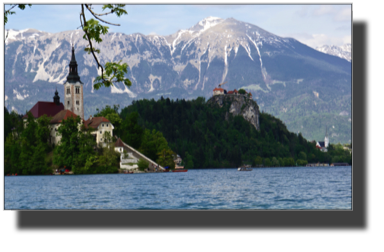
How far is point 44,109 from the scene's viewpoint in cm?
11725

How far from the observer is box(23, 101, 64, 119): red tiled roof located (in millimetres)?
114875

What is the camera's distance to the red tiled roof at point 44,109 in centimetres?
11488

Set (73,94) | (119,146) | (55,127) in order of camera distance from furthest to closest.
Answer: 1. (73,94)
2. (55,127)
3. (119,146)

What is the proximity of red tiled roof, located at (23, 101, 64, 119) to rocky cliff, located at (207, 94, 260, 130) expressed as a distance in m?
77.0

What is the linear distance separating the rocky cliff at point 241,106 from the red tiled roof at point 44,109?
76985 mm

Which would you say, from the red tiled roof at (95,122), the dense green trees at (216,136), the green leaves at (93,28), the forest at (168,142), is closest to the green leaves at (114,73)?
the green leaves at (93,28)

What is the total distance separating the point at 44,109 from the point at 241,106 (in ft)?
283

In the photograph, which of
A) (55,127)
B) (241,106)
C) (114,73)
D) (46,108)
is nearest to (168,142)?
(46,108)

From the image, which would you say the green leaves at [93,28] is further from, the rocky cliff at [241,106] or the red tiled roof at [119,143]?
the rocky cliff at [241,106]

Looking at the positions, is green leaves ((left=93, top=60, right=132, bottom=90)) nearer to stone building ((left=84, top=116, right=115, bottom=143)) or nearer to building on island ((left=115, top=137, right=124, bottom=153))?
building on island ((left=115, top=137, right=124, bottom=153))

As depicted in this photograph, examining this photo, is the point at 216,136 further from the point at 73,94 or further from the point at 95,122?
the point at 95,122

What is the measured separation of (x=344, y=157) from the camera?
158m
